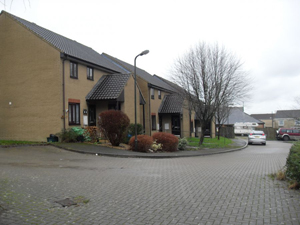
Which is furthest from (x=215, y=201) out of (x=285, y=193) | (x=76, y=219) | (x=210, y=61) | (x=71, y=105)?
(x=210, y=61)

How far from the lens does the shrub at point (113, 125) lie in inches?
675

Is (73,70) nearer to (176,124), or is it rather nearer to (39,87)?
(39,87)

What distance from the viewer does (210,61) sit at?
2255 centimetres

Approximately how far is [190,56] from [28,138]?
13.7 meters

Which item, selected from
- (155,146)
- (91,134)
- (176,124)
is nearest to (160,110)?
(176,124)

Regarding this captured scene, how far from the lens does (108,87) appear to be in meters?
21.4

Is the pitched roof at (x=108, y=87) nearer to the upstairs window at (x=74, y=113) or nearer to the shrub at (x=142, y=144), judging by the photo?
the upstairs window at (x=74, y=113)

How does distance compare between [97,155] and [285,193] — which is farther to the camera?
[97,155]

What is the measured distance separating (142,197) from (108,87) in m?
15.7

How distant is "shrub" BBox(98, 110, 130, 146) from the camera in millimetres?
17156

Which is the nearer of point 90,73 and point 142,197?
point 142,197

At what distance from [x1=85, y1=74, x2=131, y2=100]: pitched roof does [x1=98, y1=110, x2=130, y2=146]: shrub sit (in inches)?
124

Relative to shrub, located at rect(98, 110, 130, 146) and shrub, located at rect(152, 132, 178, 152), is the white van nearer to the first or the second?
shrub, located at rect(152, 132, 178, 152)

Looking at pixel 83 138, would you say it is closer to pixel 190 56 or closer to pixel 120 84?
pixel 120 84
